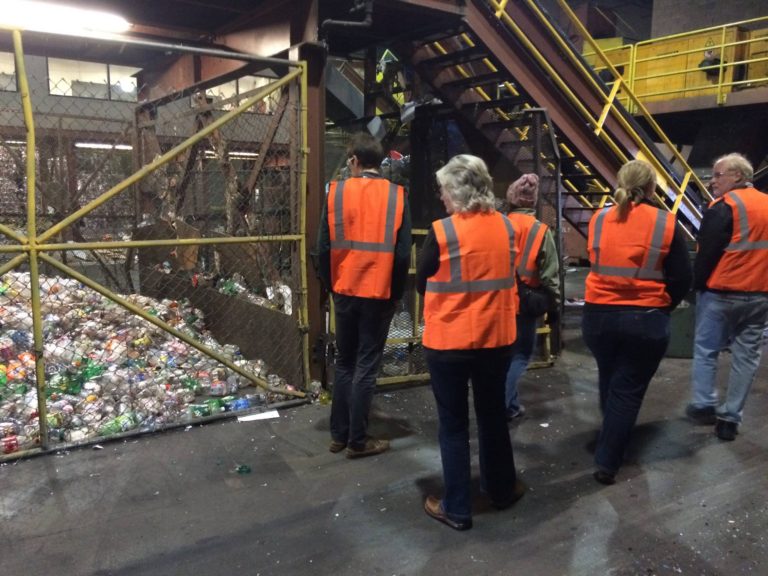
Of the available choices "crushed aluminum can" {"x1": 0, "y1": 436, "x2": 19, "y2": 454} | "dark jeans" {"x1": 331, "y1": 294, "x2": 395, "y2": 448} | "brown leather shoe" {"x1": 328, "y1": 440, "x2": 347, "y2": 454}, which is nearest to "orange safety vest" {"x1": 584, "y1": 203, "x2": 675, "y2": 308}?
"dark jeans" {"x1": 331, "y1": 294, "x2": 395, "y2": 448}

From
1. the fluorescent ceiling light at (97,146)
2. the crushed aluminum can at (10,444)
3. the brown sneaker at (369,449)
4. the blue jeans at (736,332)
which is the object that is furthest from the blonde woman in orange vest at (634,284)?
the fluorescent ceiling light at (97,146)

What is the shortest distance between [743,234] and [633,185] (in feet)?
4.02

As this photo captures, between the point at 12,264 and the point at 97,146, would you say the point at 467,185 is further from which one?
the point at 97,146

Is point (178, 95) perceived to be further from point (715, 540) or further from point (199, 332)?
point (715, 540)

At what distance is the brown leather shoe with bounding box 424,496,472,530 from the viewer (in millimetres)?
2848

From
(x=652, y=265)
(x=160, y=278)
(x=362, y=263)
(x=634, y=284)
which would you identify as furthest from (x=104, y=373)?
(x=652, y=265)

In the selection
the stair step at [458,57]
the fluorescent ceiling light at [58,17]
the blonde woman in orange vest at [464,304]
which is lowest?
the blonde woman in orange vest at [464,304]

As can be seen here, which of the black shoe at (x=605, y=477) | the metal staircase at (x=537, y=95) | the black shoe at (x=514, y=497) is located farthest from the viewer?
the metal staircase at (x=537, y=95)

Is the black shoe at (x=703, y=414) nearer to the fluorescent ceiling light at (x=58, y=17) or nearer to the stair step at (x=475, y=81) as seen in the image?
the stair step at (x=475, y=81)

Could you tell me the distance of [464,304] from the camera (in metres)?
2.63

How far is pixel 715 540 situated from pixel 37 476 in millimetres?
3606

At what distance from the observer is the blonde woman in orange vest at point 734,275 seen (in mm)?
3771

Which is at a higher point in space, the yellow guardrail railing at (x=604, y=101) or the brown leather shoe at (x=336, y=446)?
the yellow guardrail railing at (x=604, y=101)

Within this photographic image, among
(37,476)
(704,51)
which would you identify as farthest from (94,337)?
(704,51)
